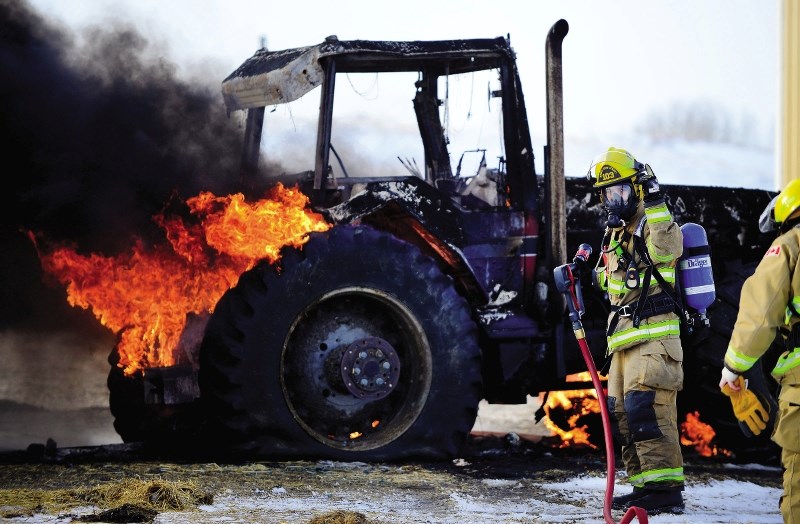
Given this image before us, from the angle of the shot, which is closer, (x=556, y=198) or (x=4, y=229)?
(x=4, y=229)

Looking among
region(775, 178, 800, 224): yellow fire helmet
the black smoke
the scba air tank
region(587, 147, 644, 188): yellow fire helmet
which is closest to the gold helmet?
region(587, 147, 644, 188): yellow fire helmet

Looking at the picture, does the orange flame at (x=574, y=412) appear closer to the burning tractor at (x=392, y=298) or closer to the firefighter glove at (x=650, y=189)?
the burning tractor at (x=392, y=298)

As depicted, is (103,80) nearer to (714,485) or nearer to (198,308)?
(198,308)

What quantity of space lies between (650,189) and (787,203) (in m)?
1.44

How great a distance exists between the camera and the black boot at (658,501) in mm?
5629

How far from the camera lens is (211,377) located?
6.54 m

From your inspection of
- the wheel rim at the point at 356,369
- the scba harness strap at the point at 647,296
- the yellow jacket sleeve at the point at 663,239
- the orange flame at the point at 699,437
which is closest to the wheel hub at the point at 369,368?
the wheel rim at the point at 356,369

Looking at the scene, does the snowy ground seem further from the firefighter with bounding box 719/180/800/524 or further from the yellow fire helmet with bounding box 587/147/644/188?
the yellow fire helmet with bounding box 587/147/644/188

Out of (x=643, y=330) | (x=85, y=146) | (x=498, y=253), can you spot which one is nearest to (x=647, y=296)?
(x=643, y=330)

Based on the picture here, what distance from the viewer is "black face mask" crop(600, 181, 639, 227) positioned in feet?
19.4

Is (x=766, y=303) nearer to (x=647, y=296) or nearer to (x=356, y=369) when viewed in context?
(x=647, y=296)

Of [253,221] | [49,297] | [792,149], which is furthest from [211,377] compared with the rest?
[792,149]

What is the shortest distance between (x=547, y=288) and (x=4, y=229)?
3.70 m

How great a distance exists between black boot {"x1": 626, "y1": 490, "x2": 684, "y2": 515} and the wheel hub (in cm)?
188
